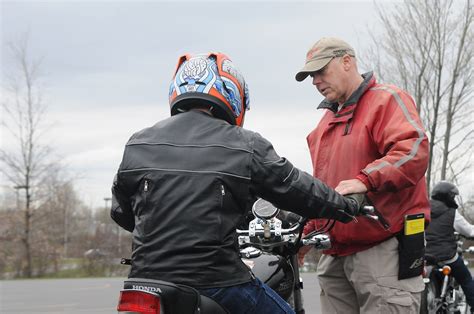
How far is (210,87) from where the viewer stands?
3057 mm

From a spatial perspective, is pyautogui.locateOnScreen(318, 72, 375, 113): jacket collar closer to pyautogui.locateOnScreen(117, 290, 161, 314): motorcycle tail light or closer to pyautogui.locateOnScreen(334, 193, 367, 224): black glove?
pyautogui.locateOnScreen(334, 193, 367, 224): black glove

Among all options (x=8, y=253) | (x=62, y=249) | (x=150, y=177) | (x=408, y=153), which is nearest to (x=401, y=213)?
(x=408, y=153)

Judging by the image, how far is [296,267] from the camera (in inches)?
146

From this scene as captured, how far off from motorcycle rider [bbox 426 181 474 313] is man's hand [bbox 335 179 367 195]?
6323 millimetres

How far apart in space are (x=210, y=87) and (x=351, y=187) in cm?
95

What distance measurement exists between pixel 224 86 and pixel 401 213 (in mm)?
1415

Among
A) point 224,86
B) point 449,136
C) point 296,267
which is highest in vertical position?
point 449,136

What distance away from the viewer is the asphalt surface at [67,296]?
1192 cm

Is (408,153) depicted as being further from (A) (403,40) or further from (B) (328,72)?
(A) (403,40)

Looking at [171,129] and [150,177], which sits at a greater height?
[171,129]

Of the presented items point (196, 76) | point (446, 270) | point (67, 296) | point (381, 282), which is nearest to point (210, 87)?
point (196, 76)

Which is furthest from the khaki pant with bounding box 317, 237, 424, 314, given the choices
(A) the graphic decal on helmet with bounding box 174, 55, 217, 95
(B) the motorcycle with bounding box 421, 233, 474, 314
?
(B) the motorcycle with bounding box 421, 233, 474, 314

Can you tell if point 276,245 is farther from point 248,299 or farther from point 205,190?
point 205,190

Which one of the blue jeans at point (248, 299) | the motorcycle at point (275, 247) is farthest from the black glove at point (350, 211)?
the blue jeans at point (248, 299)
